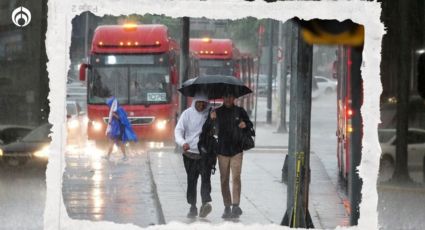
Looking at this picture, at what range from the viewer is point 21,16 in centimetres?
1091

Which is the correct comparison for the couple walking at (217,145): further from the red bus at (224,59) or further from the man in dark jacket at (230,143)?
the red bus at (224,59)

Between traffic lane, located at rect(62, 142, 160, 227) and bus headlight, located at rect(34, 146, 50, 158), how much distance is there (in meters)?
1.54

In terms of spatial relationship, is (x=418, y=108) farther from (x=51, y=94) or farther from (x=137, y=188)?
(x=137, y=188)

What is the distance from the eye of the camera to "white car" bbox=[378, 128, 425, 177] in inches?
418

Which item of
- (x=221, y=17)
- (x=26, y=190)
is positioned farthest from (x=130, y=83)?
(x=221, y=17)

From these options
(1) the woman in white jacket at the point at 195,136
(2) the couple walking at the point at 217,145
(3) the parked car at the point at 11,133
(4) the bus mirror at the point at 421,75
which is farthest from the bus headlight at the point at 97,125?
(4) the bus mirror at the point at 421,75

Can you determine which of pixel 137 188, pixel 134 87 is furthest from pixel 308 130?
pixel 134 87

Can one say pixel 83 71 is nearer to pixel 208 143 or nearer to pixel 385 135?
pixel 208 143

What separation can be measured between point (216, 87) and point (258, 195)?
91.8 inches

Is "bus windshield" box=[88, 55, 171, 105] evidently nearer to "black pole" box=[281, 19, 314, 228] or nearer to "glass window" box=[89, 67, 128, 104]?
"glass window" box=[89, 67, 128, 104]

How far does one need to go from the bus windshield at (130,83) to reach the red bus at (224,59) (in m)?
0.89

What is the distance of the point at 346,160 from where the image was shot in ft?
49.1

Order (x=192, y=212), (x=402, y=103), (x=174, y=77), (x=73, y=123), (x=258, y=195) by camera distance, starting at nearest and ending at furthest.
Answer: (x=402, y=103)
(x=192, y=212)
(x=258, y=195)
(x=174, y=77)
(x=73, y=123)

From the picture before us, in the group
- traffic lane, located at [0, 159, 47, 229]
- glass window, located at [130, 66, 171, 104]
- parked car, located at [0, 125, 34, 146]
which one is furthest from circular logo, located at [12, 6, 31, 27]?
glass window, located at [130, 66, 171, 104]
